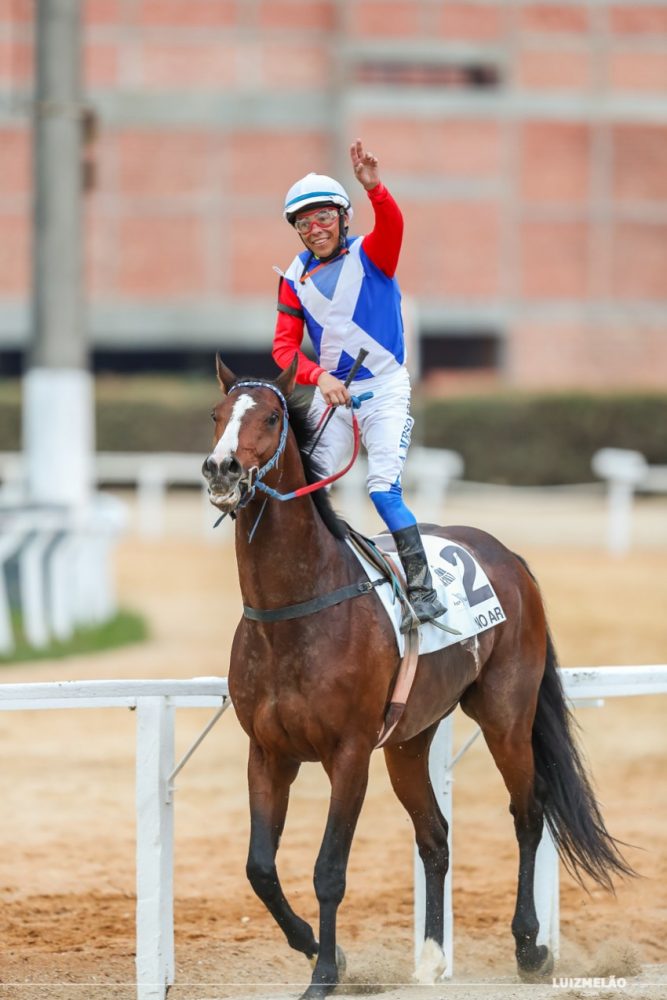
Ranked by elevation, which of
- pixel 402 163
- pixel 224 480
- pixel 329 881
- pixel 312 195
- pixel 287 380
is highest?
pixel 402 163

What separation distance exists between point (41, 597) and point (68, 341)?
2.53m

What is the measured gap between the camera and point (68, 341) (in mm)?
14008

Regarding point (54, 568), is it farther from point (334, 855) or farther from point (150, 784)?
point (334, 855)

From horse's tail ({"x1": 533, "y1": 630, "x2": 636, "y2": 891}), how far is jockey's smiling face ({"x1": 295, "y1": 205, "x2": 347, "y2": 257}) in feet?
5.88

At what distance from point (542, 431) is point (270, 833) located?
2500 cm

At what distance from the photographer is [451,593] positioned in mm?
5309

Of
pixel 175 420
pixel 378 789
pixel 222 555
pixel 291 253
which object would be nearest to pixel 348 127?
pixel 291 253

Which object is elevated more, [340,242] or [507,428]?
[340,242]

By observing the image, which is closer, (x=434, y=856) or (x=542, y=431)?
(x=434, y=856)

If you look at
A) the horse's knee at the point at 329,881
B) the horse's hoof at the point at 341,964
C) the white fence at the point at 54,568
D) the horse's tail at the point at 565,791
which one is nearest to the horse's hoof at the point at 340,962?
the horse's hoof at the point at 341,964

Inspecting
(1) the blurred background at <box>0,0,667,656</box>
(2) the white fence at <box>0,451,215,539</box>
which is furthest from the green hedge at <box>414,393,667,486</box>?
(2) the white fence at <box>0,451,215,539</box>

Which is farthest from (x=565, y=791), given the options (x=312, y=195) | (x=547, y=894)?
(x=312, y=195)

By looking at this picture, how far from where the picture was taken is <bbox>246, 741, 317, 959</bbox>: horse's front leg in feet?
15.3

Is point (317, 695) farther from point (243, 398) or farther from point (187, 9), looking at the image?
point (187, 9)
